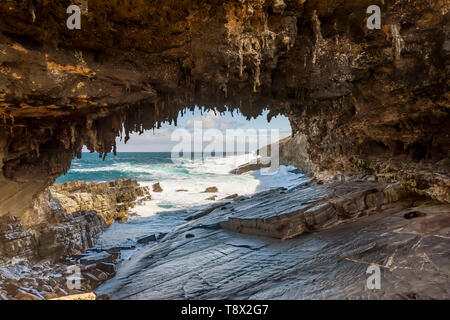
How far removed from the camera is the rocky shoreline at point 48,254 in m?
5.23

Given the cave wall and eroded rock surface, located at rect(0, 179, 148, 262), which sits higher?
the cave wall

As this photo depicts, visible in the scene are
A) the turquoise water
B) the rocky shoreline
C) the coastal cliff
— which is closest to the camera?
the coastal cliff

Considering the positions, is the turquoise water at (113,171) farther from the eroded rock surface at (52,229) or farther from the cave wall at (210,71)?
the cave wall at (210,71)

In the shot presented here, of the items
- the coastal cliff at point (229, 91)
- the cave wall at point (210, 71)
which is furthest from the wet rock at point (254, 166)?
the cave wall at point (210, 71)

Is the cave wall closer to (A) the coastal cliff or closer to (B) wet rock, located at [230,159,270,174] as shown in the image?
(A) the coastal cliff

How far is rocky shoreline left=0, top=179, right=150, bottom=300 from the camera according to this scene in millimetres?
5234

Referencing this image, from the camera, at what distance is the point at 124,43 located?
4699 millimetres

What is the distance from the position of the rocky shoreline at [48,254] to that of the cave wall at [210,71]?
735 millimetres

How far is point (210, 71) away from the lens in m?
5.38

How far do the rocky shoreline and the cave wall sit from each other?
735 mm

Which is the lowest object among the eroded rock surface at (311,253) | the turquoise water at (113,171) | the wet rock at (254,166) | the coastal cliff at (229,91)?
the turquoise water at (113,171)

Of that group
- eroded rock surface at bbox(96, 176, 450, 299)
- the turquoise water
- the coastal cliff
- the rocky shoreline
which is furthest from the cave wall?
the turquoise water
